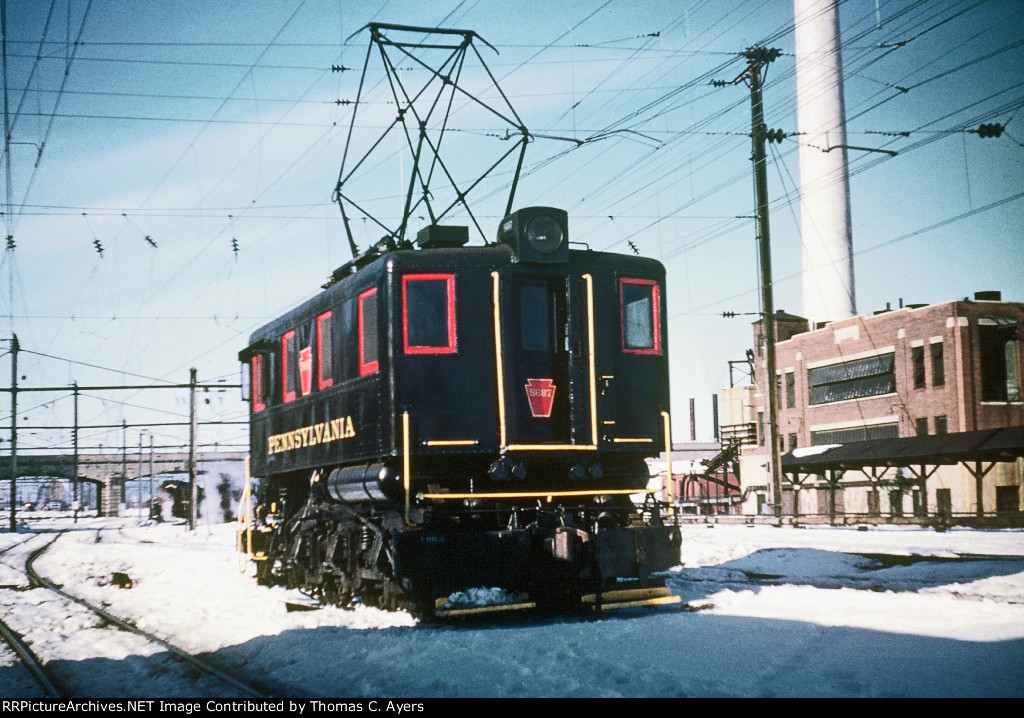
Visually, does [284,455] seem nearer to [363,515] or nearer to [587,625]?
[363,515]

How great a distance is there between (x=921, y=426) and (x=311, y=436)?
3714cm

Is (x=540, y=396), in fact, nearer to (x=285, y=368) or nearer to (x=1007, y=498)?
(x=285, y=368)

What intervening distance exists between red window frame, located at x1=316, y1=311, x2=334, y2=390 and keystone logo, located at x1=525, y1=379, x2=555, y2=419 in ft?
9.62

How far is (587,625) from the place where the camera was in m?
9.77

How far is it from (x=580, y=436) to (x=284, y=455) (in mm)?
5563

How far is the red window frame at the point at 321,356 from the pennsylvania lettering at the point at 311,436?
0.53 meters

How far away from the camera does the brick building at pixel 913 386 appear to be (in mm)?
40906

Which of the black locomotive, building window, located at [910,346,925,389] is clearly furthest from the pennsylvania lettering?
building window, located at [910,346,925,389]

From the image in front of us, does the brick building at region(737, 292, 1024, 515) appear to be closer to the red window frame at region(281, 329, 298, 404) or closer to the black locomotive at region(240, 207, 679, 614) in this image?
the red window frame at region(281, 329, 298, 404)

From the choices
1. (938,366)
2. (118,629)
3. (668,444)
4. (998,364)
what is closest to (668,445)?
(668,444)

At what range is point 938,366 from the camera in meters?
42.3

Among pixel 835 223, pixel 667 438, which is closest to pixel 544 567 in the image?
pixel 667 438

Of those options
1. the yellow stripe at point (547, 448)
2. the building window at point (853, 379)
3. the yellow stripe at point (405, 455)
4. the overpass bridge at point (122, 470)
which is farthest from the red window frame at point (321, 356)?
the overpass bridge at point (122, 470)

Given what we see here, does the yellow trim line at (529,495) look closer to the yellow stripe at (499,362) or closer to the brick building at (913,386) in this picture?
the yellow stripe at (499,362)
